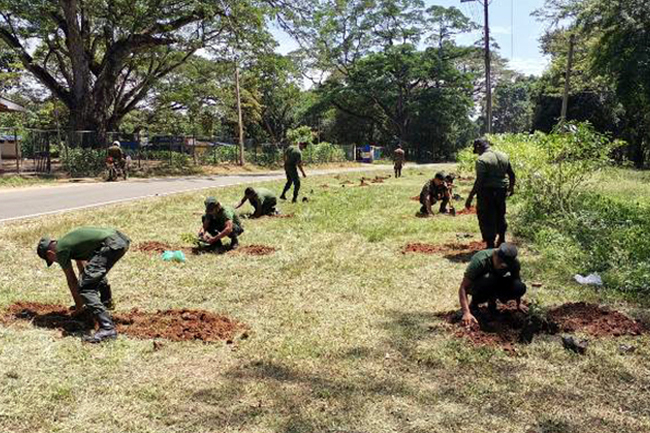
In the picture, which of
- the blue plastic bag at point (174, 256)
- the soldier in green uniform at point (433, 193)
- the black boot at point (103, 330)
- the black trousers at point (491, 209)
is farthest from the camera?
the soldier in green uniform at point (433, 193)

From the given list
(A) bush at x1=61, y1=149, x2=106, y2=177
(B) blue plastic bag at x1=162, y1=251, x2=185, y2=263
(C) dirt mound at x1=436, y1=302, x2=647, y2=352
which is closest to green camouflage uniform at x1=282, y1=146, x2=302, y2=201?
(B) blue plastic bag at x1=162, y1=251, x2=185, y2=263

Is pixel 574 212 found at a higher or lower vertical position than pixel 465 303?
higher

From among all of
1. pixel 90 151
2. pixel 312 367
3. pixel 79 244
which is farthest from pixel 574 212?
pixel 90 151

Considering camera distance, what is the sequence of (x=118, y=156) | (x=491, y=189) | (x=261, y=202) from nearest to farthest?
(x=491, y=189) → (x=261, y=202) → (x=118, y=156)

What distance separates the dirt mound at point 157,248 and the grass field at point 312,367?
3.38ft

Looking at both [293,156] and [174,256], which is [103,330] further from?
[293,156]

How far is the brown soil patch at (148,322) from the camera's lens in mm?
5766

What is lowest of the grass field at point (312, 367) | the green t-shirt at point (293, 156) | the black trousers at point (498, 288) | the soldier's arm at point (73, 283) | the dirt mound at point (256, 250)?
the grass field at point (312, 367)

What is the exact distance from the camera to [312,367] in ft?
16.6

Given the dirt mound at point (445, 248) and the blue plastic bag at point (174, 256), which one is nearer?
the blue plastic bag at point (174, 256)

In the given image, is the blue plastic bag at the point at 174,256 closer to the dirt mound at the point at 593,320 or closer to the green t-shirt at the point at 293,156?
the dirt mound at the point at 593,320

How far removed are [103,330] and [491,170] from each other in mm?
5787

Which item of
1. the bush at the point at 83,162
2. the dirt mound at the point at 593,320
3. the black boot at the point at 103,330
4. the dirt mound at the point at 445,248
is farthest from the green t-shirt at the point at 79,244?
the bush at the point at 83,162

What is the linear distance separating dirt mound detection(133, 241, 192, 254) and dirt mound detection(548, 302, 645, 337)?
5.94 metres
